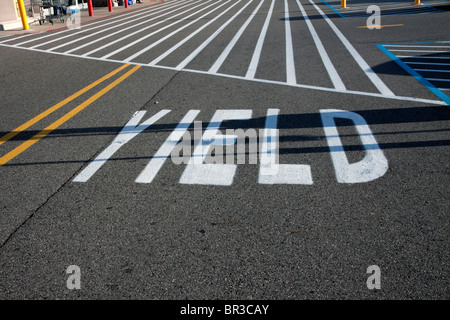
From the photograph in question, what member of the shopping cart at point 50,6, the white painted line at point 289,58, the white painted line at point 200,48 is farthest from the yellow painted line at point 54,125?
the shopping cart at point 50,6

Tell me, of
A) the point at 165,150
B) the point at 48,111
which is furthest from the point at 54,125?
the point at 165,150

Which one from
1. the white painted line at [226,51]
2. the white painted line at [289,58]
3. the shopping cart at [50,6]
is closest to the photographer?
the white painted line at [289,58]

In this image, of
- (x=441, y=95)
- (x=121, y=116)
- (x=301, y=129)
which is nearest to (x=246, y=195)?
(x=301, y=129)

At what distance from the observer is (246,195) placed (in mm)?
4664

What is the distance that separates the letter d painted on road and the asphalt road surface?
0.09 feet

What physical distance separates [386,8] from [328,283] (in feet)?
79.9

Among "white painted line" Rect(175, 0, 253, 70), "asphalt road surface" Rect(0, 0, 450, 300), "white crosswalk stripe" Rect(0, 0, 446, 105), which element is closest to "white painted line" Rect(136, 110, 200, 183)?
"asphalt road surface" Rect(0, 0, 450, 300)

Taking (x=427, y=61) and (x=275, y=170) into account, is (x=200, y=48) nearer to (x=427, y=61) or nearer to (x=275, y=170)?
(x=427, y=61)

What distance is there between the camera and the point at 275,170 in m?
5.24

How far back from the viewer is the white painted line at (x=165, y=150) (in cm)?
515

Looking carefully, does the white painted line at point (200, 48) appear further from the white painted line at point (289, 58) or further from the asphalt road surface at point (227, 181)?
the white painted line at point (289, 58)

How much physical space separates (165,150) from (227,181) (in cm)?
125

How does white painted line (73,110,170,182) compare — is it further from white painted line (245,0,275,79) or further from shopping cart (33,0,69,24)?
shopping cart (33,0,69,24)

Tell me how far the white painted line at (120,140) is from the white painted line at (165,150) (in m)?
0.49
